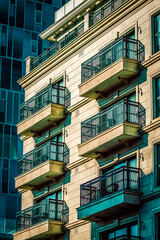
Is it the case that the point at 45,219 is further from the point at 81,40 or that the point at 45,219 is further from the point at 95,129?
the point at 81,40

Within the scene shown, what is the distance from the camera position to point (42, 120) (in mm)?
39875

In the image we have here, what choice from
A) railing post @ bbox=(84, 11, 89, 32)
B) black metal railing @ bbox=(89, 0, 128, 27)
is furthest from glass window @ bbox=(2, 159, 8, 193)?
railing post @ bbox=(84, 11, 89, 32)

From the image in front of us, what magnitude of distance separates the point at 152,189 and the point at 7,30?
42776mm

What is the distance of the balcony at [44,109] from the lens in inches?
1539

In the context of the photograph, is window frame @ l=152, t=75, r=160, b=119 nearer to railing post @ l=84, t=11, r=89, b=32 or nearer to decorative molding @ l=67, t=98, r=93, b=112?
decorative molding @ l=67, t=98, r=93, b=112

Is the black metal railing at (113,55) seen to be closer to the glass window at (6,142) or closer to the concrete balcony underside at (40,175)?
the concrete balcony underside at (40,175)

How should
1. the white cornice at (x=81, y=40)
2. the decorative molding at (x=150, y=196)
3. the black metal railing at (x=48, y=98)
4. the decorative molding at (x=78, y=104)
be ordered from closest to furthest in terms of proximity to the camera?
1. the decorative molding at (x=150, y=196)
2. the white cornice at (x=81, y=40)
3. the decorative molding at (x=78, y=104)
4. the black metal railing at (x=48, y=98)

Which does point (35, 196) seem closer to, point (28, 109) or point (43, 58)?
point (28, 109)

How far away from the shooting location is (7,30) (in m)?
69.2

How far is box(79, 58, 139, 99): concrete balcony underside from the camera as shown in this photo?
3259 centimetres

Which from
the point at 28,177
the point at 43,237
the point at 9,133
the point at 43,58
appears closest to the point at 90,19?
the point at 43,58

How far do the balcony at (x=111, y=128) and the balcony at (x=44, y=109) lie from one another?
3.62 meters

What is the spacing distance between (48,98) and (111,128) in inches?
335

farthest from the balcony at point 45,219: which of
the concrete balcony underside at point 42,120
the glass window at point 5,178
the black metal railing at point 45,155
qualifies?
the glass window at point 5,178
